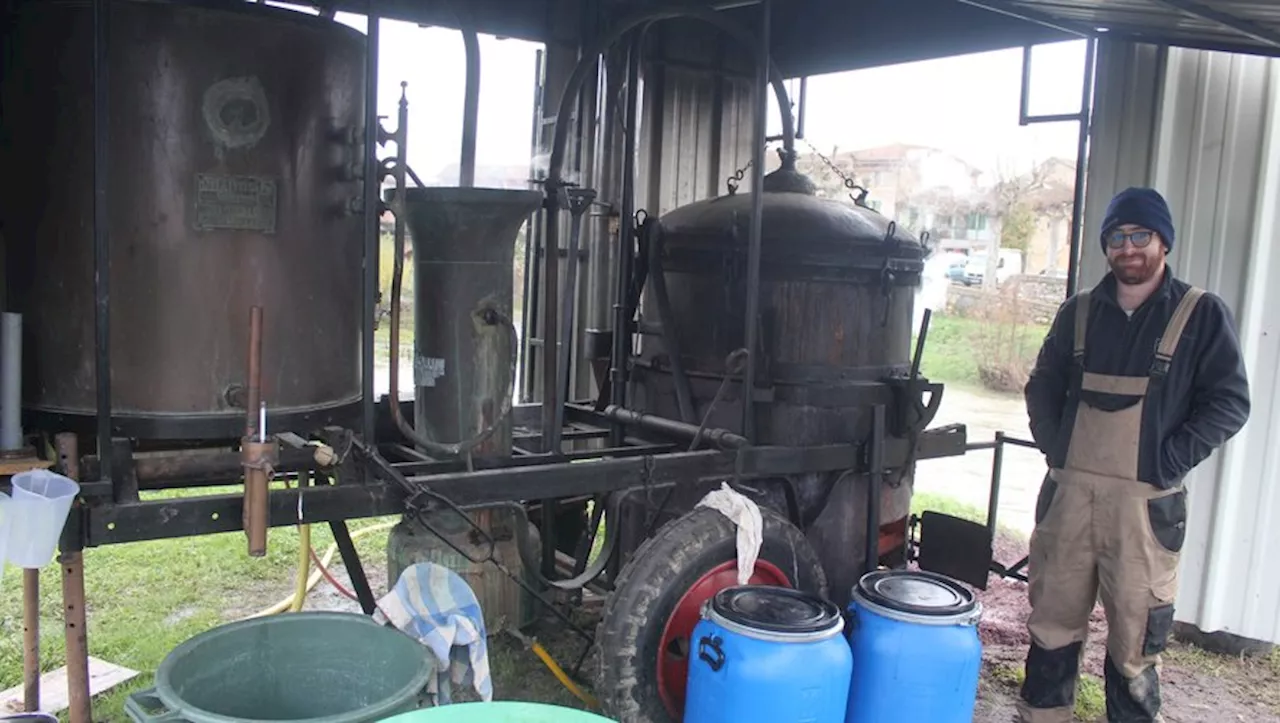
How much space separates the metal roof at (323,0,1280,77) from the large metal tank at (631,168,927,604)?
103 centimetres

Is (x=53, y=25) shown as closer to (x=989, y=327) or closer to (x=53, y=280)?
(x=53, y=280)

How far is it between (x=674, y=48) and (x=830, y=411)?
2942 millimetres

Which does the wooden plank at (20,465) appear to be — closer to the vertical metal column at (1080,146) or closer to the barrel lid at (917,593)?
the barrel lid at (917,593)

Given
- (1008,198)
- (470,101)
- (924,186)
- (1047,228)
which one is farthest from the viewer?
(924,186)

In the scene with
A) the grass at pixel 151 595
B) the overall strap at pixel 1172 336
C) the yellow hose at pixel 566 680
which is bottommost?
the grass at pixel 151 595

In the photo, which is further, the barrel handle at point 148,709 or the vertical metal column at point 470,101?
the vertical metal column at point 470,101

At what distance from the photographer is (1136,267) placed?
3732 mm

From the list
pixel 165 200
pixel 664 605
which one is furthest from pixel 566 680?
pixel 165 200

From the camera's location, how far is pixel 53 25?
292 cm

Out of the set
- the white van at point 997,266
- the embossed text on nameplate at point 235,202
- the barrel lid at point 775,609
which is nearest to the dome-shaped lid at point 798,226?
the barrel lid at point 775,609

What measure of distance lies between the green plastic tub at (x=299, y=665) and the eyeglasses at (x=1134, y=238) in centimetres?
298

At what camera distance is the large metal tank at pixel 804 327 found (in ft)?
14.1

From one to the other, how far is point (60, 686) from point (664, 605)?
258 centimetres

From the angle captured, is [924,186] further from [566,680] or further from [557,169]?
[566,680]
